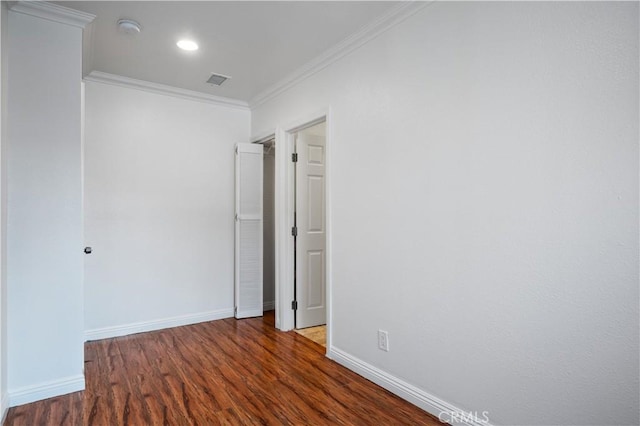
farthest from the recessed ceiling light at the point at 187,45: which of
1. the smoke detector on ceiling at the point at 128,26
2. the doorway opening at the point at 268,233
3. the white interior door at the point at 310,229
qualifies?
the doorway opening at the point at 268,233

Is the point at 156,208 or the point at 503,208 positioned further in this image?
the point at 156,208

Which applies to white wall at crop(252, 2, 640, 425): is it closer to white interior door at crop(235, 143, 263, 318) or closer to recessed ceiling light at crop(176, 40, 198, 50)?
recessed ceiling light at crop(176, 40, 198, 50)

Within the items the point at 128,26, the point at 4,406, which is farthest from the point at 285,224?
the point at 4,406

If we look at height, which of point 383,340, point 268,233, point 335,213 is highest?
point 335,213

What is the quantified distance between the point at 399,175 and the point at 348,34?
1.16 metres

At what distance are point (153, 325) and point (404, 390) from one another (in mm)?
2605

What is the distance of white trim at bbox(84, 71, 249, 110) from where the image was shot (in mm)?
3342

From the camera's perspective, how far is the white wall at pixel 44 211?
222 cm

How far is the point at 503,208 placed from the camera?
1.73 m

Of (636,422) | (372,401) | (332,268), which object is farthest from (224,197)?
(636,422)

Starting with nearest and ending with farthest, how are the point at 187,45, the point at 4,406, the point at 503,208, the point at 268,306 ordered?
the point at 503,208 < the point at 4,406 < the point at 187,45 < the point at 268,306

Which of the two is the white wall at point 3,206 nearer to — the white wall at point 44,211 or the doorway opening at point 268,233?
the white wall at point 44,211

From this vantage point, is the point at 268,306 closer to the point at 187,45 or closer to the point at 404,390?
the point at 404,390

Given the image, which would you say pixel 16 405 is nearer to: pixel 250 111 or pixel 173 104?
pixel 173 104
